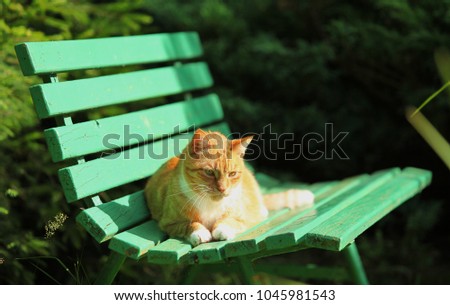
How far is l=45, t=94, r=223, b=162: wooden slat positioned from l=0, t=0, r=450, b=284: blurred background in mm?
631

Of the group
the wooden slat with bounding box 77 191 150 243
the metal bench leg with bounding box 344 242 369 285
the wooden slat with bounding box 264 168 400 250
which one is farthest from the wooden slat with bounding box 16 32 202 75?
the metal bench leg with bounding box 344 242 369 285

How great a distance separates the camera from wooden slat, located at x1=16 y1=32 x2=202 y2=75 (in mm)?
2447

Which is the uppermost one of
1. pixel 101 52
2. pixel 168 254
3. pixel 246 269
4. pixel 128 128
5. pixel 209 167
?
pixel 101 52

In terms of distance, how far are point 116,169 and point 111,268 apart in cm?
49

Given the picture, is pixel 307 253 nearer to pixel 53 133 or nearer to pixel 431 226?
pixel 431 226

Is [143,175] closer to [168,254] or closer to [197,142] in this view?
[197,142]

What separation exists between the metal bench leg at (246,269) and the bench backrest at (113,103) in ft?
2.34

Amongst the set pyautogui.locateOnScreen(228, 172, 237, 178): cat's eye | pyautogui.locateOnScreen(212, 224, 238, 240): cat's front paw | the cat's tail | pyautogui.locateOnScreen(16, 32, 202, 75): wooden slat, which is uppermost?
pyautogui.locateOnScreen(16, 32, 202, 75): wooden slat

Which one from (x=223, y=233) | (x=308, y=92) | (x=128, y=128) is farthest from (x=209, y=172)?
(x=308, y=92)

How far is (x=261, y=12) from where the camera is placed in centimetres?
462

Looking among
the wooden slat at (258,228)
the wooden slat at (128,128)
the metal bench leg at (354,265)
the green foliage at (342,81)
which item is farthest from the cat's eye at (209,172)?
the green foliage at (342,81)

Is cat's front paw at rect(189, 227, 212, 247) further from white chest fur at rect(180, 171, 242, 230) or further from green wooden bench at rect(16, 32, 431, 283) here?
white chest fur at rect(180, 171, 242, 230)

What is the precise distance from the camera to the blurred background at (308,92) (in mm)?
3391

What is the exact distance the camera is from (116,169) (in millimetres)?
2729
